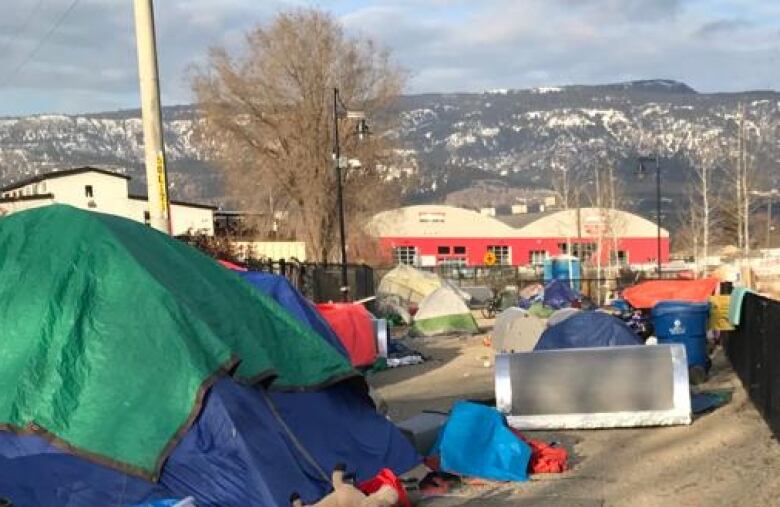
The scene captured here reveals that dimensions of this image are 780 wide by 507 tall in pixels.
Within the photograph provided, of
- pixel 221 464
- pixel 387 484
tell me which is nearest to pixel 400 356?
pixel 387 484

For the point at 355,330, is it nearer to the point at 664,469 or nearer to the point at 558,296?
the point at 664,469

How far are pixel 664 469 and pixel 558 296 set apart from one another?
22.1 meters

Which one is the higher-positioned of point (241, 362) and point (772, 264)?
point (241, 362)

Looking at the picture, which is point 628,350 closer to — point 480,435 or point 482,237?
point 480,435

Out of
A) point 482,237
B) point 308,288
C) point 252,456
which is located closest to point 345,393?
point 252,456

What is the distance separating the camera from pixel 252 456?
710 cm

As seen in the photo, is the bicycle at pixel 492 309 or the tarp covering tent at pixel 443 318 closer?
the tarp covering tent at pixel 443 318

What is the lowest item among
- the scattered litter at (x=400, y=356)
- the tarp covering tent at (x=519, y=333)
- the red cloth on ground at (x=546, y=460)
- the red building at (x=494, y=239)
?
the red building at (x=494, y=239)

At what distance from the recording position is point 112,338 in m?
7.31

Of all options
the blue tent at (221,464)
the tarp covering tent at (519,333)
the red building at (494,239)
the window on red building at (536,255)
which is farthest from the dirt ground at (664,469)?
the window on red building at (536,255)

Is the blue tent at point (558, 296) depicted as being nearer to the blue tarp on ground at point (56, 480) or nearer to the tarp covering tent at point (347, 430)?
the tarp covering tent at point (347, 430)

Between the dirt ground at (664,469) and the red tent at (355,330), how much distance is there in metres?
3.48

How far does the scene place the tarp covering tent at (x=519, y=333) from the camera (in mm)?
17109

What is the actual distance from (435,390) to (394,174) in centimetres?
3601
